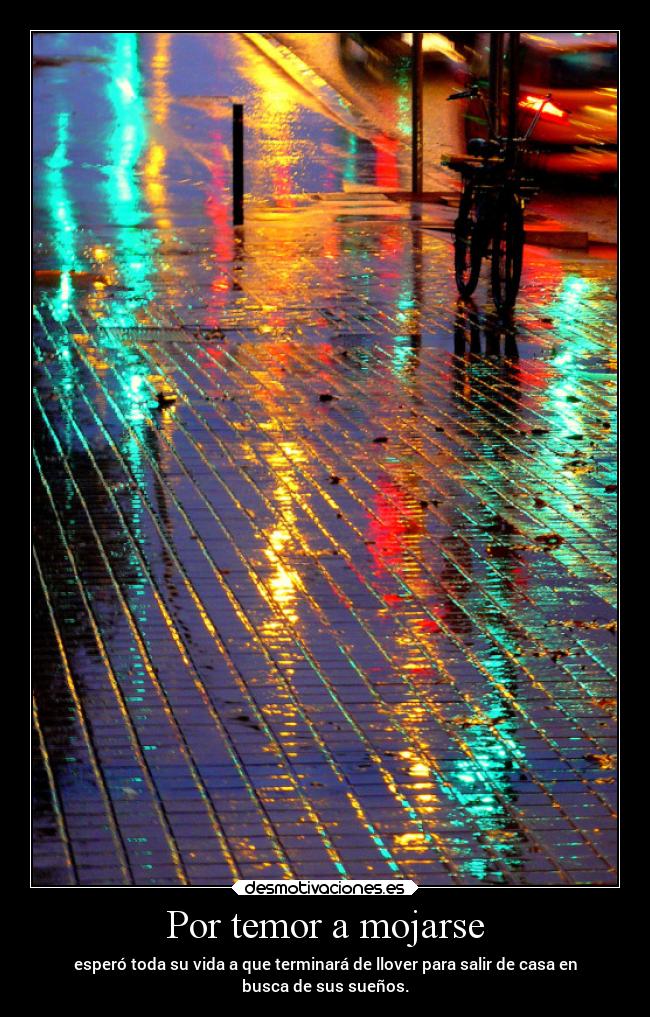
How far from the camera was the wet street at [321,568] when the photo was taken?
5.78 metres

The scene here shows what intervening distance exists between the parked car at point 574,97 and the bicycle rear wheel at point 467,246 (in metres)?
8.02

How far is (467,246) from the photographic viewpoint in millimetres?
14836

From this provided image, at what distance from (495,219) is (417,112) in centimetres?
682

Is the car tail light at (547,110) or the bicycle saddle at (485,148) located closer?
the bicycle saddle at (485,148)

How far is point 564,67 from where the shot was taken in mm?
23750

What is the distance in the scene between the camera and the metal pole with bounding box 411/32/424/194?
20688 millimetres

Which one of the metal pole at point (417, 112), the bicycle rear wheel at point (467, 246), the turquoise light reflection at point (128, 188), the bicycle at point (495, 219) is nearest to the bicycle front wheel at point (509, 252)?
the bicycle at point (495, 219)

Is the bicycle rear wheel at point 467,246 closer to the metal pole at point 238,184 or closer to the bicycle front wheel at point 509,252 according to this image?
the bicycle front wheel at point 509,252

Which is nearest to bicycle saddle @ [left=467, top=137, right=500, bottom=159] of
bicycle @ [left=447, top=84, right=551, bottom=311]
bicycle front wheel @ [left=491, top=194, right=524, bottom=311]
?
bicycle @ [left=447, top=84, right=551, bottom=311]

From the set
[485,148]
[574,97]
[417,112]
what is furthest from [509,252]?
[574,97]

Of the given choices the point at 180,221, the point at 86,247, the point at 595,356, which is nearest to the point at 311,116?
the point at 180,221

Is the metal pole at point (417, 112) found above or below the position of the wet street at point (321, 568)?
above

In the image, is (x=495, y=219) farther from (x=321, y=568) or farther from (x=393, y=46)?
(x=393, y=46)

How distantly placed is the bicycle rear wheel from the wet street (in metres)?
0.22
